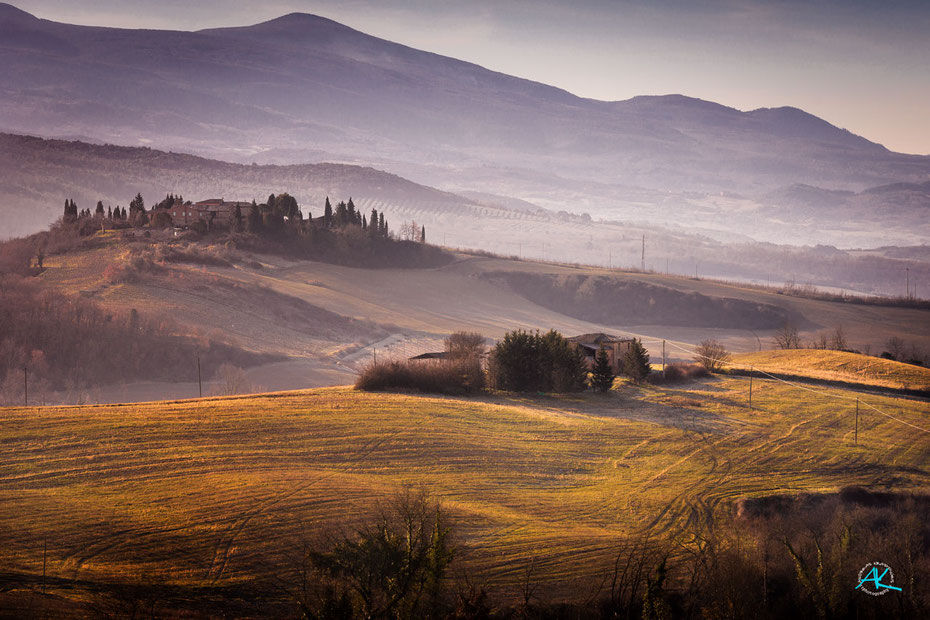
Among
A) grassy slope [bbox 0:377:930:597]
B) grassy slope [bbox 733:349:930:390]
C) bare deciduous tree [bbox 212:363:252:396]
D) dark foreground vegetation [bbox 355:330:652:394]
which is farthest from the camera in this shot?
bare deciduous tree [bbox 212:363:252:396]

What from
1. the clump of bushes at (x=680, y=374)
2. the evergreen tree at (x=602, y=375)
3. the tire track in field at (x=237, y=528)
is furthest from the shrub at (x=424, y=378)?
the tire track in field at (x=237, y=528)

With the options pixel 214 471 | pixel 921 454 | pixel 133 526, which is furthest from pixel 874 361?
pixel 133 526

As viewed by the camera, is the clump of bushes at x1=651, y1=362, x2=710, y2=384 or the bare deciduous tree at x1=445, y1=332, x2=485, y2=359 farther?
the bare deciduous tree at x1=445, y1=332, x2=485, y2=359

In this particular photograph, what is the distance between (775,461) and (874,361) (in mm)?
34805

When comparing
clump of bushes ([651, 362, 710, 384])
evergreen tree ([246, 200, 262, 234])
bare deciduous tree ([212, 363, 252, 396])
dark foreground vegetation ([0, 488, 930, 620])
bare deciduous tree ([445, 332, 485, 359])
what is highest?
evergreen tree ([246, 200, 262, 234])

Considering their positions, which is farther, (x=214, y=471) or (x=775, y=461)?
(x=775, y=461)

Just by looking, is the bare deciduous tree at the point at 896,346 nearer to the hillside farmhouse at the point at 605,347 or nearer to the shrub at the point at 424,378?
the hillside farmhouse at the point at 605,347

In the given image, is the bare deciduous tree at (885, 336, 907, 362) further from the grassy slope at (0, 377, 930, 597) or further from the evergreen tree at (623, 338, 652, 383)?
the evergreen tree at (623, 338, 652, 383)

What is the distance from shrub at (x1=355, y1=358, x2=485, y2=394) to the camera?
2307 inches

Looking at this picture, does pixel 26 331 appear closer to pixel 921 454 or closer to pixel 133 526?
pixel 133 526

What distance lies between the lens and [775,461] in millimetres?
44656

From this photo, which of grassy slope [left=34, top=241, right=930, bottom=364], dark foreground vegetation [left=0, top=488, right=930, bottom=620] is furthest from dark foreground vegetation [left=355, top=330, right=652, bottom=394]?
grassy slope [left=34, top=241, right=930, bottom=364]
